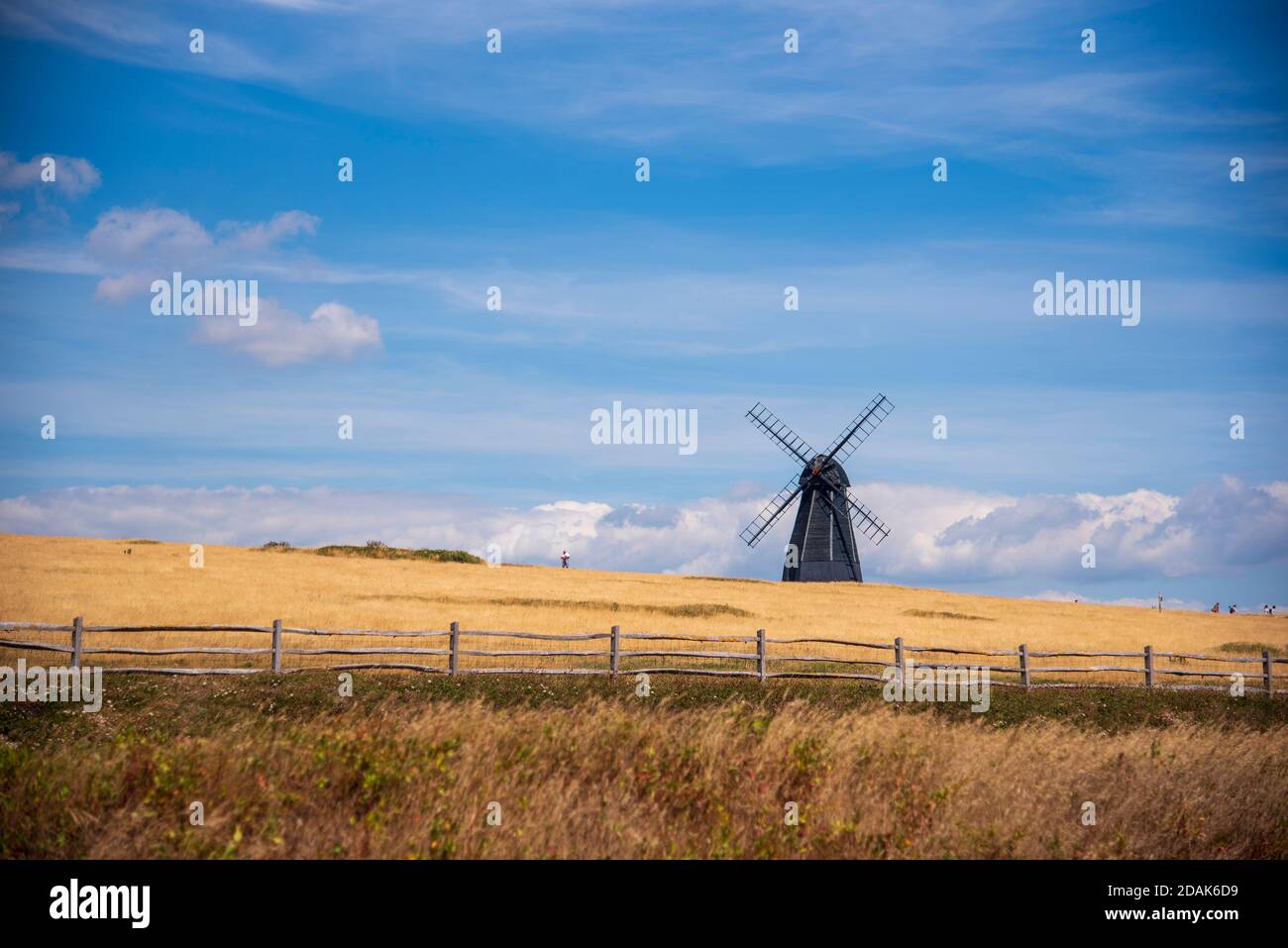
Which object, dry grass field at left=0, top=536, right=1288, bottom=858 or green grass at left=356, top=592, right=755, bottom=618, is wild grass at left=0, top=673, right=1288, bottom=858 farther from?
green grass at left=356, top=592, right=755, bottom=618

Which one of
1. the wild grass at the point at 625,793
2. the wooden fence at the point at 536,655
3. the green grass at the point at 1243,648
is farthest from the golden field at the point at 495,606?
the wild grass at the point at 625,793

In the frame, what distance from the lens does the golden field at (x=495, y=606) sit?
32.0 m

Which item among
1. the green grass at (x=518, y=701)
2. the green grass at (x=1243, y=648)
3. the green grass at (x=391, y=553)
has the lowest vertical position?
the green grass at (x=1243, y=648)

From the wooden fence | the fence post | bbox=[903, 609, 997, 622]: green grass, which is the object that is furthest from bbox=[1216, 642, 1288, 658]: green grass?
the fence post

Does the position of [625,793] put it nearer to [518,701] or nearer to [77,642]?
[518,701]

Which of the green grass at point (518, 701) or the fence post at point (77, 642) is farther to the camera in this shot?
the fence post at point (77, 642)

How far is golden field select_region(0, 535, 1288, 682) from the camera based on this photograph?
3198 centimetres

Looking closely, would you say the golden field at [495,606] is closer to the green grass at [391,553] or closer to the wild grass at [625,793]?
the green grass at [391,553]

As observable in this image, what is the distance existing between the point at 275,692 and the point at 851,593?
136ft

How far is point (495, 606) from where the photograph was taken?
130 ft

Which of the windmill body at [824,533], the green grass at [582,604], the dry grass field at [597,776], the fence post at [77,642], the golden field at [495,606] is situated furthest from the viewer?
the windmill body at [824,533]

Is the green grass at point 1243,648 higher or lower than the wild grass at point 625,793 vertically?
lower

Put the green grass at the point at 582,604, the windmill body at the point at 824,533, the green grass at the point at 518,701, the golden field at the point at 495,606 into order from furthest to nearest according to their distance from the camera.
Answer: the windmill body at the point at 824,533, the green grass at the point at 582,604, the golden field at the point at 495,606, the green grass at the point at 518,701
